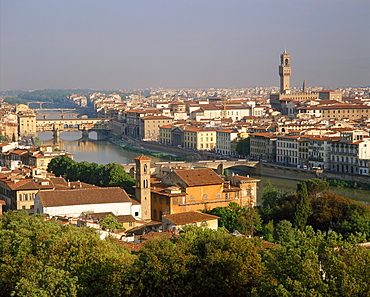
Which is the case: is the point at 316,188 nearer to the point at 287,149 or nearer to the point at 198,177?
the point at 198,177

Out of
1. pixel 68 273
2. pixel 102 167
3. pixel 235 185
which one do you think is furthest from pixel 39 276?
pixel 102 167

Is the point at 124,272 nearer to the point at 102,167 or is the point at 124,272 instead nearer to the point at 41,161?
the point at 102,167

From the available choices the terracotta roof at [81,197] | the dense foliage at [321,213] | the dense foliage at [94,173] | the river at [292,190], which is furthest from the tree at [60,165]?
the dense foliage at [321,213]

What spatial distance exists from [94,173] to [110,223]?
787 centimetres

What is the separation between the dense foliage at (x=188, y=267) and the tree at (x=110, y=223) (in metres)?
3.79

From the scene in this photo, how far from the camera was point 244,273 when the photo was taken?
7.71 m

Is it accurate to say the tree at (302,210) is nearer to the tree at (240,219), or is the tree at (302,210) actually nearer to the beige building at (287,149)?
the tree at (240,219)

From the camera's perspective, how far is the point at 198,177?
16875 millimetres

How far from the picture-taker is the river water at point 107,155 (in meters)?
23.8

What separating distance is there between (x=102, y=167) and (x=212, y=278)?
13764 millimetres

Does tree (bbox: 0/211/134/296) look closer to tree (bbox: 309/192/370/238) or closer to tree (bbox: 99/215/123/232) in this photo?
tree (bbox: 99/215/123/232)

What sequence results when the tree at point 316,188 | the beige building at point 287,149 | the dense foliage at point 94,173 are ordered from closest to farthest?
the tree at point 316,188
the dense foliage at point 94,173
the beige building at point 287,149

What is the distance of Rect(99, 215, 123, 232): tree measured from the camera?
43.2 feet

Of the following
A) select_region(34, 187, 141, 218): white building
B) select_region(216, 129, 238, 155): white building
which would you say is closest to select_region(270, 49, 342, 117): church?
select_region(216, 129, 238, 155): white building
